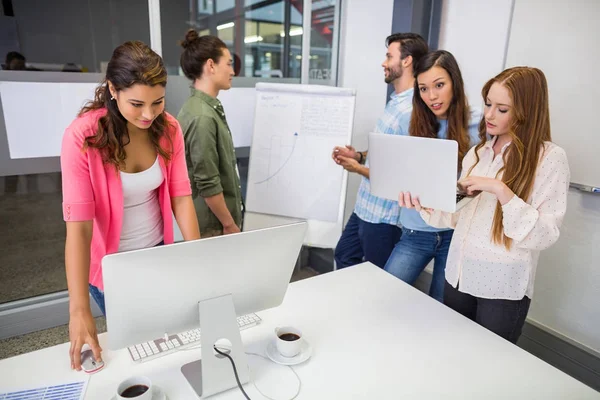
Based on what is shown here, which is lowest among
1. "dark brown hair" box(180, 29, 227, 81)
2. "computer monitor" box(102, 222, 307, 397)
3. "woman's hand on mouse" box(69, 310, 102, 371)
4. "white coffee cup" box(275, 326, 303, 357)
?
"white coffee cup" box(275, 326, 303, 357)

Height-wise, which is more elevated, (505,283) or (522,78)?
(522,78)

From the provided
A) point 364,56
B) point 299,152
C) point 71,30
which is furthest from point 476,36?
point 71,30

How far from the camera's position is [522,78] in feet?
4.27

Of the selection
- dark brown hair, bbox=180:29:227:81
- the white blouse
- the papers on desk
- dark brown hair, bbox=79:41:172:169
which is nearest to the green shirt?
dark brown hair, bbox=180:29:227:81

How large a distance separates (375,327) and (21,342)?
2.17 meters

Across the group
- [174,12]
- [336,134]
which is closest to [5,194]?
[174,12]

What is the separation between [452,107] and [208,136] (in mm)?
1110

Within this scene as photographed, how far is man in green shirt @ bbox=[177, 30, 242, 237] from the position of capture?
196 centimetres

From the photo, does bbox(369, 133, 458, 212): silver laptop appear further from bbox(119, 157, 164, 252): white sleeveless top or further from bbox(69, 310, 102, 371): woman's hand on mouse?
bbox(69, 310, 102, 371): woman's hand on mouse

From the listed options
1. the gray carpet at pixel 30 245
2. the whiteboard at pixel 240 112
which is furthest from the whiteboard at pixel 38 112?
the whiteboard at pixel 240 112

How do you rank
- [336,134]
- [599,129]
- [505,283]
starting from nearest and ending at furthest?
[505,283] → [599,129] → [336,134]

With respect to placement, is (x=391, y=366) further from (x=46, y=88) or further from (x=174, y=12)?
(x=174, y=12)

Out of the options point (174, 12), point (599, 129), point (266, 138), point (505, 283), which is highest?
point (174, 12)

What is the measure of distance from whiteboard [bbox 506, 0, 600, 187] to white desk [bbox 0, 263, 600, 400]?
1.09 m
